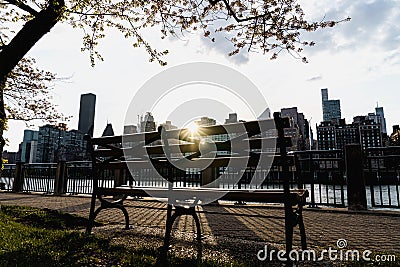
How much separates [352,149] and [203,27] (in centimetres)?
444

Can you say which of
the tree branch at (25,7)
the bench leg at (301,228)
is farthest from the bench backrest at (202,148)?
the tree branch at (25,7)

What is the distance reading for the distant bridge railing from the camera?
6438mm

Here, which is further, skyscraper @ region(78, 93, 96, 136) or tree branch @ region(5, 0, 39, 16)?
skyscraper @ region(78, 93, 96, 136)

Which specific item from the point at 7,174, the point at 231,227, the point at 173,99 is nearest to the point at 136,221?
the point at 231,227

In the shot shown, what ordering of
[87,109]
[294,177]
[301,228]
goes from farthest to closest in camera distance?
[87,109] < [294,177] < [301,228]

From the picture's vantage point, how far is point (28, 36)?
14.3 ft

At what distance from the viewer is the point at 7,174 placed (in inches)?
567

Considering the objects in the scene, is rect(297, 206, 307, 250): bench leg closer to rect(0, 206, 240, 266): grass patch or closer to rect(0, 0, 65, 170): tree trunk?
rect(0, 206, 240, 266): grass patch

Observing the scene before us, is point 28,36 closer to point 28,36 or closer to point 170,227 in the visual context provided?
point 28,36

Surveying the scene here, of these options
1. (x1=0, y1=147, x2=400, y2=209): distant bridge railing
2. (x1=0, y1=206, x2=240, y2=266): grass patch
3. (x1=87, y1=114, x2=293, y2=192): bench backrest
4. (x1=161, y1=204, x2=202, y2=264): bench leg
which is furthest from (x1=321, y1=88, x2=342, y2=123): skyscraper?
(x1=0, y1=206, x2=240, y2=266): grass patch

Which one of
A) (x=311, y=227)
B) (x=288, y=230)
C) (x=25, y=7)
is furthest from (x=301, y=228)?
(x=25, y=7)

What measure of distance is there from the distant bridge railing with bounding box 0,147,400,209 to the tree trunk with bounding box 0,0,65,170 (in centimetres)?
276

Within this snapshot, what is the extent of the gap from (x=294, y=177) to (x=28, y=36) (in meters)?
5.50

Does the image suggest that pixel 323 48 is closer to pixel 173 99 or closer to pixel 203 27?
pixel 203 27
